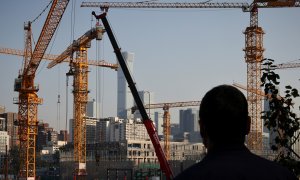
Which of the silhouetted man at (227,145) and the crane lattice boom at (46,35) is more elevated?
the crane lattice boom at (46,35)

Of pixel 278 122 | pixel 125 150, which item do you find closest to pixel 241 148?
pixel 278 122

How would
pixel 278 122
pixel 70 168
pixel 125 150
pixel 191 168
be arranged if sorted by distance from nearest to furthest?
pixel 191 168
pixel 278 122
pixel 70 168
pixel 125 150

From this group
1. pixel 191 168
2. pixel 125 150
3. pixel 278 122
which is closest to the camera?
pixel 191 168

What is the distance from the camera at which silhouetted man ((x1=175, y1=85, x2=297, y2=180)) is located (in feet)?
11.1

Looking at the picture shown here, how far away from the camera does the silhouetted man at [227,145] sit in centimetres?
340

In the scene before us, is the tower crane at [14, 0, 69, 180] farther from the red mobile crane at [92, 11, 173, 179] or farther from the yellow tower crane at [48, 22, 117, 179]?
the red mobile crane at [92, 11, 173, 179]

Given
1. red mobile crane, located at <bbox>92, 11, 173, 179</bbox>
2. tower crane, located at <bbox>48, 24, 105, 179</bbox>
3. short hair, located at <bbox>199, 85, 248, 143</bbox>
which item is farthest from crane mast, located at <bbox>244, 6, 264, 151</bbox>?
short hair, located at <bbox>199, 85, 248, 143</bbox>

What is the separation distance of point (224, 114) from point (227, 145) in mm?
204

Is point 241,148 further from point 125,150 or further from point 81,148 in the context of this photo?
point 125,150

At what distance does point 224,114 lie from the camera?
12.0 feet

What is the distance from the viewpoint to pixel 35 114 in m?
90.2

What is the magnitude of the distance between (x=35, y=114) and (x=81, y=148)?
2048 cm

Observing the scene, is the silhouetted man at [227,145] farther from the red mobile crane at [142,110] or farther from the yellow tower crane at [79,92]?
the yellow tower crane at [79,92]

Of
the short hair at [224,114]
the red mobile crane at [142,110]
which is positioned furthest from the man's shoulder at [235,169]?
the red mobile crane at [142,110]
